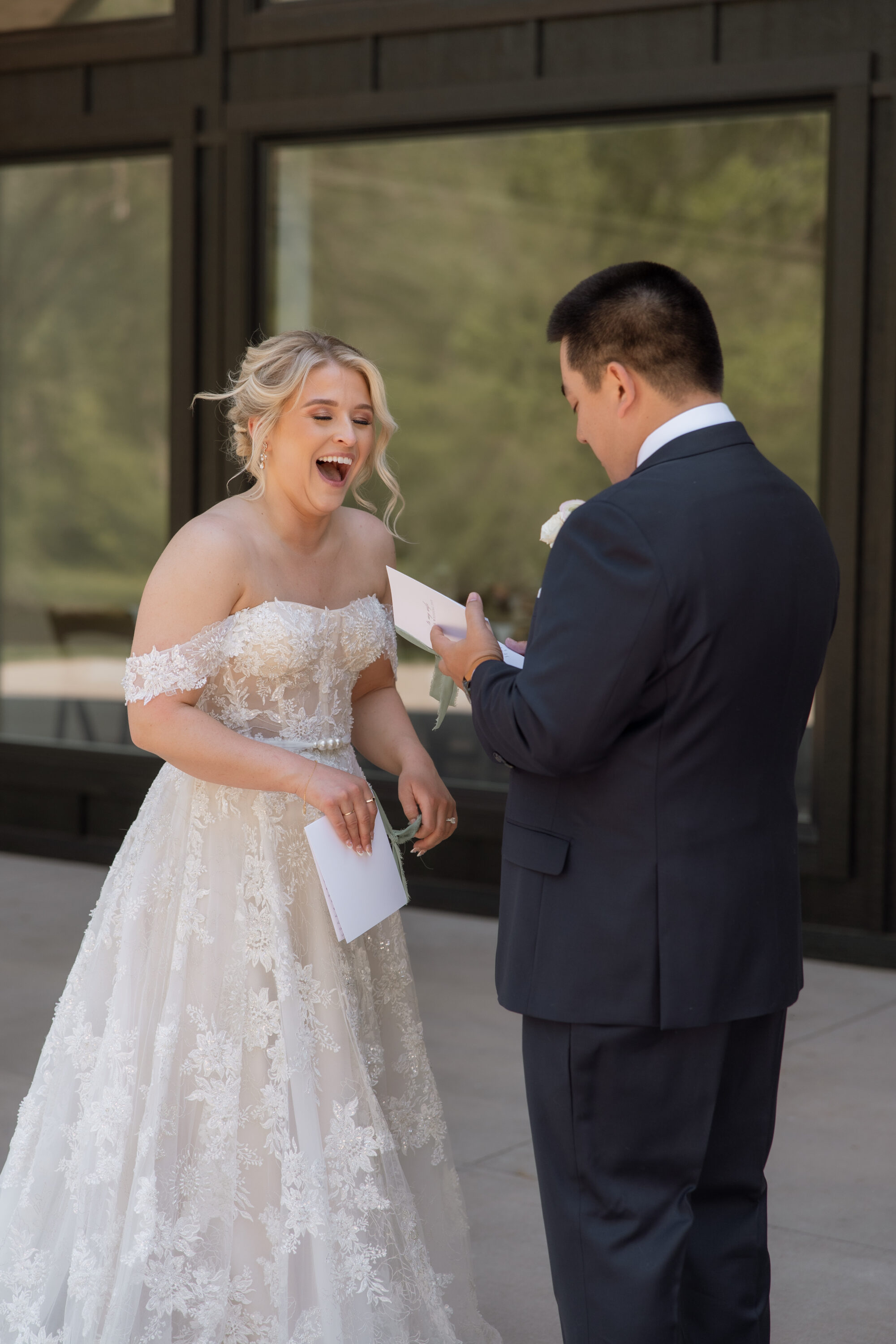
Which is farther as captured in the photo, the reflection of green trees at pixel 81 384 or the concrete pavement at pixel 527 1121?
the reflection of green trees at pixel 81 384

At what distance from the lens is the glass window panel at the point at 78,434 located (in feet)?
26.7

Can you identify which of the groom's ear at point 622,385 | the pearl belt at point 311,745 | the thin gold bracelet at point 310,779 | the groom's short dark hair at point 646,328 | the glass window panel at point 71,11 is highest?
the glass window panel at point 71,11

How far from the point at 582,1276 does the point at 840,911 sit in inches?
161

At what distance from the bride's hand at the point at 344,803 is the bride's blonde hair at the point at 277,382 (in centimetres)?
52

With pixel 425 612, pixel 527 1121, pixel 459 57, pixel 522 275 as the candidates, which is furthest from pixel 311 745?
pixel 522 275

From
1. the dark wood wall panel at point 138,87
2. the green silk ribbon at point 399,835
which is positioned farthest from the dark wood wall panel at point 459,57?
the green silk ribbon at point 399,835

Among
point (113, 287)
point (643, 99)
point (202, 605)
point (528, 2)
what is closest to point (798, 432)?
point (643, 99)

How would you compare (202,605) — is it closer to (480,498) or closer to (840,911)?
(840,911)

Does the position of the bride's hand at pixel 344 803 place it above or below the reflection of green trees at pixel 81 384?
below

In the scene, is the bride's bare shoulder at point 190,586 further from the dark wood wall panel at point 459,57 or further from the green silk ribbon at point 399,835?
the dark wood wall panel at point 459,57

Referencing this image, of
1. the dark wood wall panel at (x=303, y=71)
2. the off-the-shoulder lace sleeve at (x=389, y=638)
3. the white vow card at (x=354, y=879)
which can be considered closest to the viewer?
the white vow card at (x=354, y=879)

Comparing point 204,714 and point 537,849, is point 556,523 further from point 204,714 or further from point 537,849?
point 204,714

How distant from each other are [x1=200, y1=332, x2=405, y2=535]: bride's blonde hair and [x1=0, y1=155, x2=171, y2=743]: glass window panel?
5080mm

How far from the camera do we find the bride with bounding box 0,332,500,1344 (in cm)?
274
